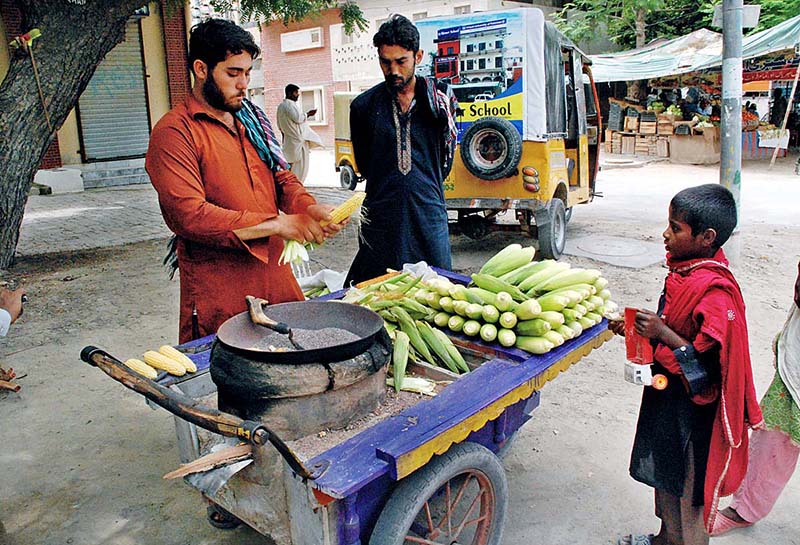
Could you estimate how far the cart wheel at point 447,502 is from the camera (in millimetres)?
2061

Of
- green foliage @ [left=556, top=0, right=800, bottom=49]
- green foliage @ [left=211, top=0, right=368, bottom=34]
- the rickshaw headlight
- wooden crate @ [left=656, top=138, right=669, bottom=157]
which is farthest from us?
green foliage @ [left=556, top=0, right=800, bottom=49]

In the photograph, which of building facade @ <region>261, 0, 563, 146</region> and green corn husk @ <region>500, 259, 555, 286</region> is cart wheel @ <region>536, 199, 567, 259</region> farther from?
building facade @ <region>261, 0, 563, 146</region>

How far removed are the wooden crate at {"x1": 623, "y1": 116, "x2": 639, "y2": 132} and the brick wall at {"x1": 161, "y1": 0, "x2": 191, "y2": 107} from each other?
12395 millimetres

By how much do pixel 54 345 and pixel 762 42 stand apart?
15.3m

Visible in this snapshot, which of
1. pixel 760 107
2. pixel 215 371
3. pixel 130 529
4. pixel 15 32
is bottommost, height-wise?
pixel 130 529

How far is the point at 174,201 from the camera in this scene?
2.35 m

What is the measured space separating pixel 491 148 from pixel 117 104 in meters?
11.1

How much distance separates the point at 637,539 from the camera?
2.74 metres

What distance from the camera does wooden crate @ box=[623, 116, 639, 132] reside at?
19.2 m

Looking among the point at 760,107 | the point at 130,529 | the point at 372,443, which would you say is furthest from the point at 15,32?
the point at 760,107

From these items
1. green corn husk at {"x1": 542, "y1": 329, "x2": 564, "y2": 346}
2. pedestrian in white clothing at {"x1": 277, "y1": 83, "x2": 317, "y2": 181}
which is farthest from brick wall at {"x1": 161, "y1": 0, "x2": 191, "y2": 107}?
green corn husk at {"x1": 542, "y1": 329, "x2": 564, "y2": 346}

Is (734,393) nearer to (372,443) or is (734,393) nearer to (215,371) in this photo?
(372,443)

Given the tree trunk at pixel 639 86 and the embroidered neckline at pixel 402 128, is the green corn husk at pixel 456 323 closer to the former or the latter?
the embroidered neckline at pixel 402 128

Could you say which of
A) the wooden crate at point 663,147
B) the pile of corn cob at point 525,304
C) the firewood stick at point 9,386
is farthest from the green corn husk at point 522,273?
the wooden crate at point 663,147
